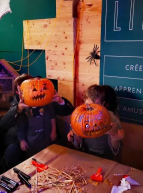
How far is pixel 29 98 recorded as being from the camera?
5.49 ft

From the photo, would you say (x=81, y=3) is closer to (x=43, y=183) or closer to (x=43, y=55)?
(x=43, y=55)

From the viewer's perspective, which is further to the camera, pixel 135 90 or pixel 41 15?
pixel 41 15

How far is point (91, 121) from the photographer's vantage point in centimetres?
139

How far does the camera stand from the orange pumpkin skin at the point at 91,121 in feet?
4.55

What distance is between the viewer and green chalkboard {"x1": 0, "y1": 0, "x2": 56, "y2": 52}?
2.59m

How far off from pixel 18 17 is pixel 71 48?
1032 mm

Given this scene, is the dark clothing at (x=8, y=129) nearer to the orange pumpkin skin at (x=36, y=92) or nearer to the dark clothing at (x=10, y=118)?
the dark clothing at (x=10, y=118)

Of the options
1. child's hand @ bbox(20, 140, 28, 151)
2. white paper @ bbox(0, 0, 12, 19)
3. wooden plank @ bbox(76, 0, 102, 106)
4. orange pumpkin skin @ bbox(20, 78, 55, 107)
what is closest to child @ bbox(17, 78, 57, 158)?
child's hand @ bbox(20, 140, 28, 151)

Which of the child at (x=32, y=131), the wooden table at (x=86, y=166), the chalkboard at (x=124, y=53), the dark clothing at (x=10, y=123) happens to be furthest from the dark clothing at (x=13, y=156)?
the chalkboard at (x=124, y=53)

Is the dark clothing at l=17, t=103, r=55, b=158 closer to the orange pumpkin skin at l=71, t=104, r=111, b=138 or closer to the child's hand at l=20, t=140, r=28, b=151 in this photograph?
the child's hand at l=20, t=140, r=28, b=151

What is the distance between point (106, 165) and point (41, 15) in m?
2.03

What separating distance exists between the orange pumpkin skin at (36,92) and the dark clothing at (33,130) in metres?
0.37

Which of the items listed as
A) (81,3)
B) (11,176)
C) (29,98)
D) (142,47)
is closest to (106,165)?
(11,176)

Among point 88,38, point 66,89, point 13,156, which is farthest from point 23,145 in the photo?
point 88,38
